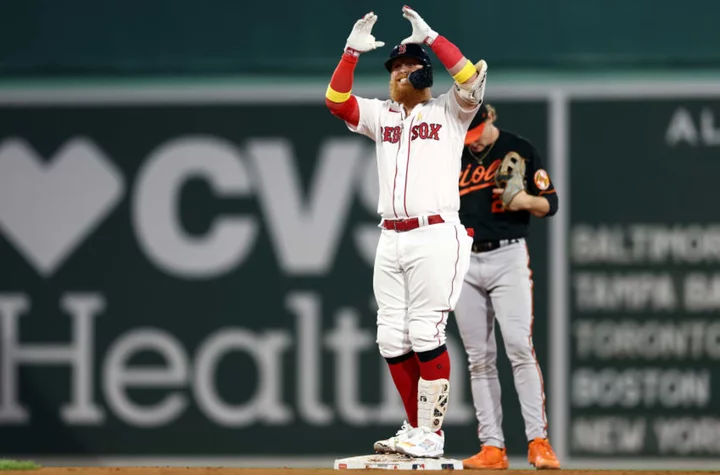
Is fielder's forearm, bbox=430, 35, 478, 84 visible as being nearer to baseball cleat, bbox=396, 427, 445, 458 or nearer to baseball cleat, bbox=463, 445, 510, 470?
baseball cleat, bbox=396, 427, 445, 458

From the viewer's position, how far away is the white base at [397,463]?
4.60m

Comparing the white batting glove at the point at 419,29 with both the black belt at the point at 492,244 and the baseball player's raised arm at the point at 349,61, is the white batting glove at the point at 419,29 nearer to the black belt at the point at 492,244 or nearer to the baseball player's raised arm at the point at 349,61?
the baseball player's raised arm at the point at 349,61

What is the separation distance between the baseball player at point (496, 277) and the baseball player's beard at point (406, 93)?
459 millimetres

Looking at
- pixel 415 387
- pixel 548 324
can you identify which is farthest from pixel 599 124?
pixel 415 387

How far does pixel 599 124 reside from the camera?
6977mm

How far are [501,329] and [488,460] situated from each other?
570 millimetres

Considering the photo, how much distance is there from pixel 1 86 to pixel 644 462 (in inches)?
171

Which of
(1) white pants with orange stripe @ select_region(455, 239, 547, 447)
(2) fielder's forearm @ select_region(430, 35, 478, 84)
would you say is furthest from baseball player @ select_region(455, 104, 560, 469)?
(2) fielder's forearm @ select_region(430, 35, 478, 84)

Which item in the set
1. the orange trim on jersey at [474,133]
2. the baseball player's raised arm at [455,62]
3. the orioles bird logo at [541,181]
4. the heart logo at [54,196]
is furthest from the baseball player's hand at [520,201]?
the heart logo at [54,196]

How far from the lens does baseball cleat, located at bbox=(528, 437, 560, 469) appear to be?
507 centimetres

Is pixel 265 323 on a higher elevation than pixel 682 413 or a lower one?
higher

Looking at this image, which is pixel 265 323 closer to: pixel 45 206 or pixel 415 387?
pixel 45 206

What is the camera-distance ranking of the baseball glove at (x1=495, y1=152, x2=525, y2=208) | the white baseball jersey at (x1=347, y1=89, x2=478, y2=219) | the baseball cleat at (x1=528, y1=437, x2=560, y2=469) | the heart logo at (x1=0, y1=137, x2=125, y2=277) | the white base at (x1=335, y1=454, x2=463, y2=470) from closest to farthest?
the white base at (x1=335, y1=454, x2=463, y2=470), the white baseball jersey at (x1=347, y1=89, x2=478, y2=219), the baseball cleat at (x1=528, y1=437, x2=560, y2=469), the baseball glove at (x1=495, y1=152, x2=525, y2=208), the heart logo at (x1=0, y1=137, x2=125, y2=277)

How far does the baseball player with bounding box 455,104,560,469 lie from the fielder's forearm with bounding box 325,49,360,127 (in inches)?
25.6
